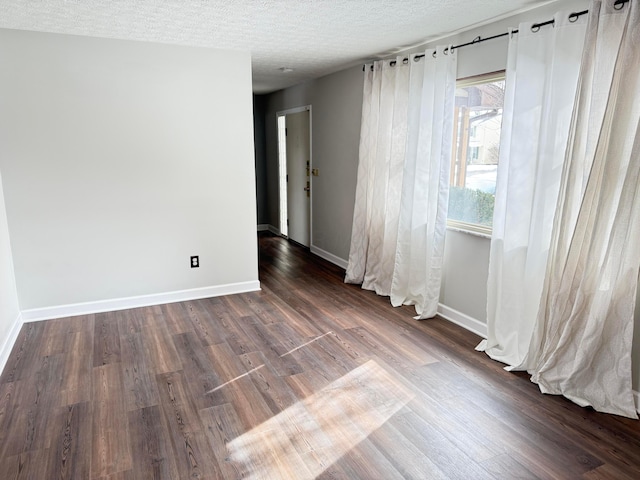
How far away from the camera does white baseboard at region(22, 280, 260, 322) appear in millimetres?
3822

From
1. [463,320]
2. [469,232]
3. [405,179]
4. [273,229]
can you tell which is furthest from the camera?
[273,229]

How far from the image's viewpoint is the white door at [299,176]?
6285 millimetres

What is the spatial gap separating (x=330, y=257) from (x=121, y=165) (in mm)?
2810

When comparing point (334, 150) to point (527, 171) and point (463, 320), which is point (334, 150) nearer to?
point (463, 320)

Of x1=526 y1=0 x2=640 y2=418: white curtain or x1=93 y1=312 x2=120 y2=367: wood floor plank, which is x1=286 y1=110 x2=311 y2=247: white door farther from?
x1=526 y1=0 x2=640 y2=418: white curtain

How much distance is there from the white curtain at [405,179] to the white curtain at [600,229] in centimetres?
116

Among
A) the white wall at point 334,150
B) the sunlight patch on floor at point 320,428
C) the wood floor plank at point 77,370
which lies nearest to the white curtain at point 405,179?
the white wall at point 334,150

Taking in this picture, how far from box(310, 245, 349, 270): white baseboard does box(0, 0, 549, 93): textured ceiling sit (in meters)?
2.43

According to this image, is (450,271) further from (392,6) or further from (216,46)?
(216,46)

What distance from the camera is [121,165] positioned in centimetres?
389

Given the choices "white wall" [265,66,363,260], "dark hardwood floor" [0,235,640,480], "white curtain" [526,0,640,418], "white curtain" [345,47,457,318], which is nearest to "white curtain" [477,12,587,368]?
"white curtain" [526,0,640,418]

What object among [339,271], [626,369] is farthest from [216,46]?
[626,369]

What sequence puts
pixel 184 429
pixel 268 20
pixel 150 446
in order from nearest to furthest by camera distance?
pixel 150 446 → pixel 184 429 → pixel 268 20

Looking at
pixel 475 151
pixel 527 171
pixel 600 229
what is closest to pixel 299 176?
pixel 475 151
